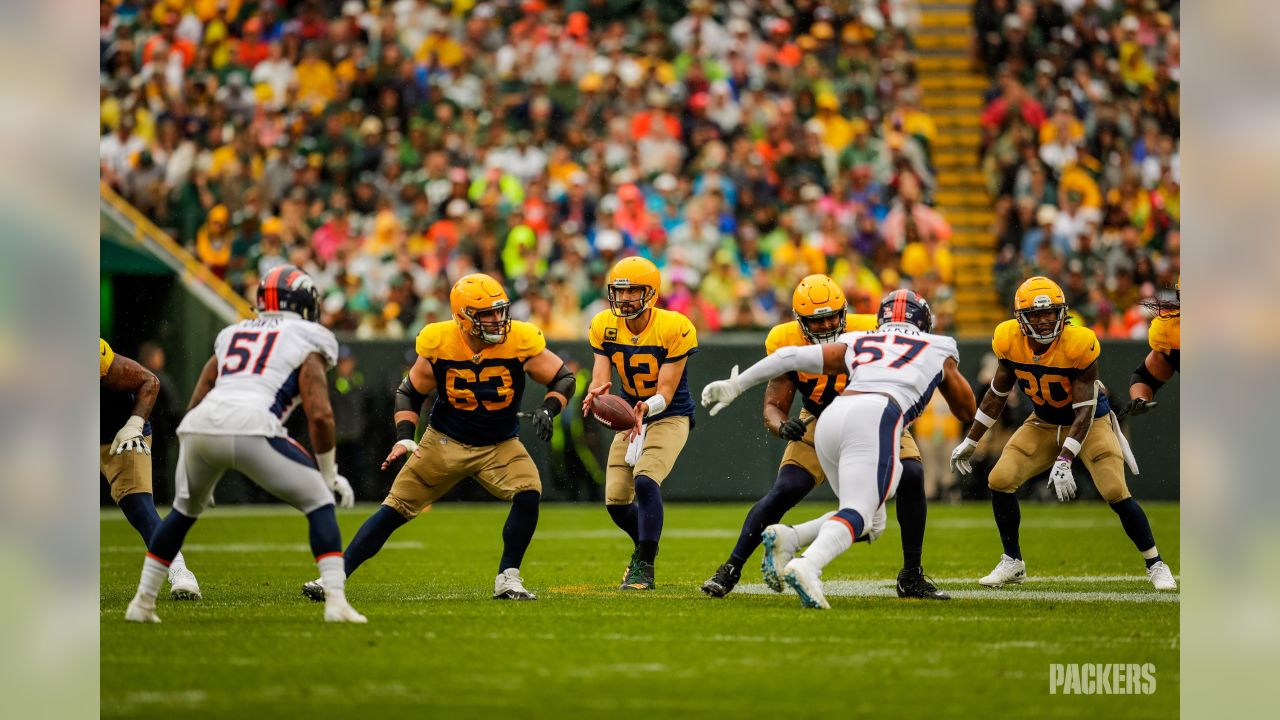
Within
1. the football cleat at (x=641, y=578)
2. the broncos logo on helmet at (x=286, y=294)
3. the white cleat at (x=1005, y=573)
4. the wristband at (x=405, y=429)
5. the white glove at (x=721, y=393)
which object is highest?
the broncos logo on helmet at (x=286, y=294)

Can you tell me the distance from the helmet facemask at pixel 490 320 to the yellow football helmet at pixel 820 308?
1.40 metres

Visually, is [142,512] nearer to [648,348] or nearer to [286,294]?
[286,294]

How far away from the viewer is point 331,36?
17484mm

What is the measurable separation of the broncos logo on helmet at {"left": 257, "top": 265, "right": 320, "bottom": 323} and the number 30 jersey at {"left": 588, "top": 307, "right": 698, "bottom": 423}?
1.97 m

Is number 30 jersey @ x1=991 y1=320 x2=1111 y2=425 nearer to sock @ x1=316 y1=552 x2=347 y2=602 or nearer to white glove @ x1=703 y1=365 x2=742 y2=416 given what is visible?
white glove @ x1=703 y1=365 x2=742 y2=416

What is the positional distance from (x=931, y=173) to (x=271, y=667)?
1303 centimetres

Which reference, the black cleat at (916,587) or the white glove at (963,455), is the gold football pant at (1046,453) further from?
the black cleat at (916,587)

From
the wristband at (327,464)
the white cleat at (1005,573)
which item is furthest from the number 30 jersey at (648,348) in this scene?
the wristband at (327,464)

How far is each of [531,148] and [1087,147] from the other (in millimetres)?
5903

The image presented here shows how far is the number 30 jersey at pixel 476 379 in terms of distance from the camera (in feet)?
25.8

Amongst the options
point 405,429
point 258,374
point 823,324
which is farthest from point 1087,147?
point 258,374

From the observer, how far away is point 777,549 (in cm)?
712

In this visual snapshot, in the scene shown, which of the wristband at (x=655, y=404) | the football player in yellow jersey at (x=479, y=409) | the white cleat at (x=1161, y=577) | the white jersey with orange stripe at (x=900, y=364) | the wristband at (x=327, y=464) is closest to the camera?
the wristband at (x=327, y=464)
